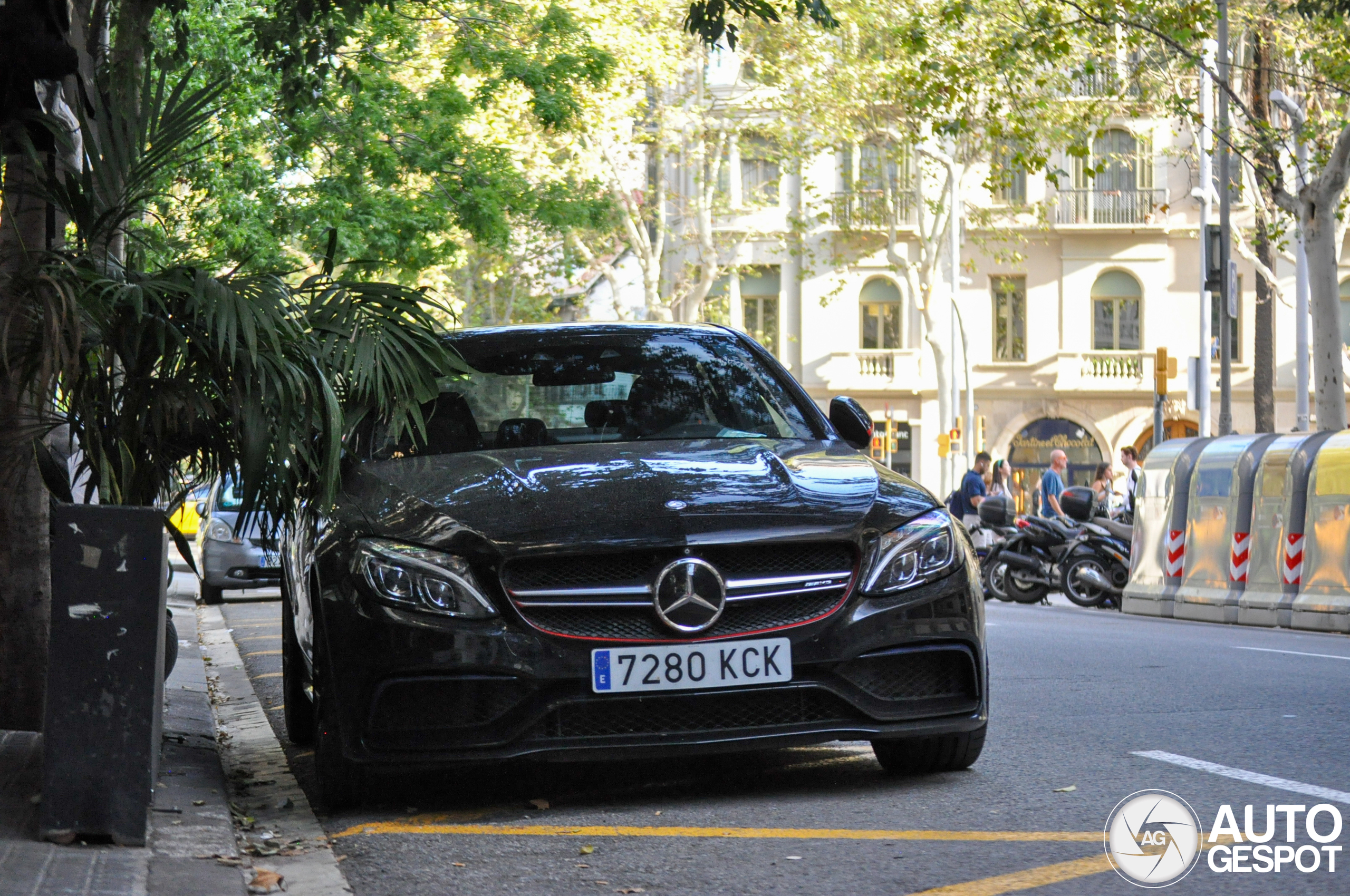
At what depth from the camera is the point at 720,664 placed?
5.25m

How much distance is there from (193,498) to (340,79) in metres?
9.01

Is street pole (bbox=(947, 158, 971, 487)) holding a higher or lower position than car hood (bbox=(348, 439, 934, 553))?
higher

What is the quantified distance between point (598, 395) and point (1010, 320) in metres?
43.8

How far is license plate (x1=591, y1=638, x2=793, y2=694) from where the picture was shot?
205 inches

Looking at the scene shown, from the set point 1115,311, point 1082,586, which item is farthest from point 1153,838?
point 1115,311

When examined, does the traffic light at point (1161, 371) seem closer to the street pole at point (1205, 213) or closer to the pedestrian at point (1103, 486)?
the street pole at point (1205, 213)

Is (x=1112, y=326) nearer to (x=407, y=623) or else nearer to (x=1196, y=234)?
(x=1196, y=234)

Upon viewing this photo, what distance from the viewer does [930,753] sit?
589cm

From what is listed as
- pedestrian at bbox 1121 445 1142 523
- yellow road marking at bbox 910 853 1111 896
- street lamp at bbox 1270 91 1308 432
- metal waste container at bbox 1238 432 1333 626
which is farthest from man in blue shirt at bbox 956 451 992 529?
yellow road marking at bbox 910 853 1111 896

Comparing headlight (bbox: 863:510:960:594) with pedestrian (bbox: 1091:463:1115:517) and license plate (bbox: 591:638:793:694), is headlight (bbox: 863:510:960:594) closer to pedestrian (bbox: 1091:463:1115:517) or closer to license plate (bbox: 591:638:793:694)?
license plate (bbox: 591:638:793:694)

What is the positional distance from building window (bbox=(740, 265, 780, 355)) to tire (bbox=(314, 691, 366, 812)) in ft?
150

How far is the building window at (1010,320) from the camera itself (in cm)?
4922

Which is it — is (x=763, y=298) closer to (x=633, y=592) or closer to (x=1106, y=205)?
(x=1106, y=205)

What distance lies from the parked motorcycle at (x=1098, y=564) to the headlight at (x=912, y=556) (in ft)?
48.0
